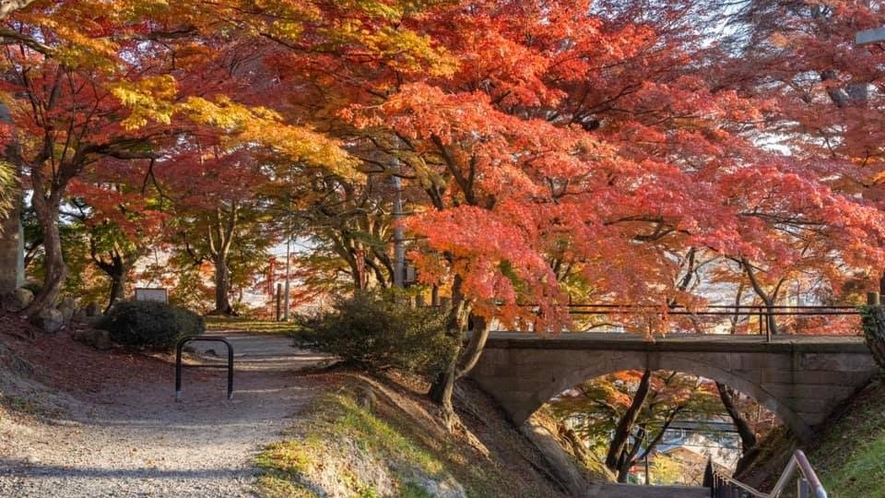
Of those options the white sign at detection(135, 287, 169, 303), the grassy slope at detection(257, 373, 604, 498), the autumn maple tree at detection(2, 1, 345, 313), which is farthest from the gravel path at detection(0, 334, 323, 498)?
the white sign at detection(135, 287, 169, 303)

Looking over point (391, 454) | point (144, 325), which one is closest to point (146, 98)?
point (391, 454)

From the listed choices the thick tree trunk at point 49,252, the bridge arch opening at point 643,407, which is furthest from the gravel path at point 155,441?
the bridge arch opening at point 643,407

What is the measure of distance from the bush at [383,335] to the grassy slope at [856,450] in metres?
5.35

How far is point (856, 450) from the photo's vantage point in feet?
31.3

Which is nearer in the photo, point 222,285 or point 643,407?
point 643,407

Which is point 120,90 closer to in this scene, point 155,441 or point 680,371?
point 155,441

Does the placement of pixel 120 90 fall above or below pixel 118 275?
above

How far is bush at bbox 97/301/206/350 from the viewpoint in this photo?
11625 mm

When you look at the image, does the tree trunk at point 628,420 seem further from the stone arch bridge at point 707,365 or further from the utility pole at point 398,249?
the utility pole at point 398,249

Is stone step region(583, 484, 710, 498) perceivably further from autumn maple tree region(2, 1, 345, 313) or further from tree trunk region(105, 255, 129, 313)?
tree trunk region(105, 255, 129, 313)

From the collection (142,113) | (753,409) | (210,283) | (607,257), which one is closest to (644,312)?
(607,257)

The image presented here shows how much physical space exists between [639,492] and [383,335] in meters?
7.89

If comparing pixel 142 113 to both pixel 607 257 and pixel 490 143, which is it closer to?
pixel 490 143

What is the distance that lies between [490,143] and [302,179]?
26.8ft
